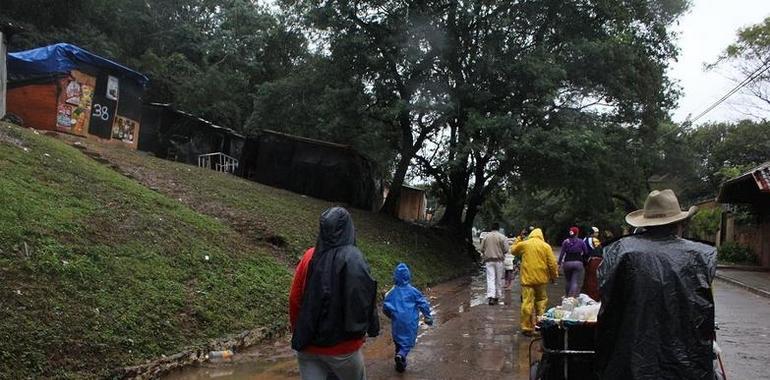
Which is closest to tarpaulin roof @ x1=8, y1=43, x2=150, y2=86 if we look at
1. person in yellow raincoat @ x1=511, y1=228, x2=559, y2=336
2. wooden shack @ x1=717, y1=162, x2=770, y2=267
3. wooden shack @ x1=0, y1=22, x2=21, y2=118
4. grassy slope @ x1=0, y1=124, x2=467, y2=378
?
wooden shack @ x1=0, y1=22, x2=21, y2=118

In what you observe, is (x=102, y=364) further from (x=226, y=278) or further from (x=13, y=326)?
(x=226, y=278)

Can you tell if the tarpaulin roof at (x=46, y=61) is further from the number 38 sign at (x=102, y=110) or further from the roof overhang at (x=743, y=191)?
the roof overhang at (x=743, y=191)

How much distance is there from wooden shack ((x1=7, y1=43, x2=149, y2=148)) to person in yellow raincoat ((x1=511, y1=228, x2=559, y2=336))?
14.9m

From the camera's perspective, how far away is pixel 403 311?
694 cm

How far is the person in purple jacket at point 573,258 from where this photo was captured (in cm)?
1073

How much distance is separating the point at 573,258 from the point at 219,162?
21.1 m

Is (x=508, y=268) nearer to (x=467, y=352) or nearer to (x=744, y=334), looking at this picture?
(x=744, y=334)

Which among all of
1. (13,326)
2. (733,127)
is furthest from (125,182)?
(733,127)

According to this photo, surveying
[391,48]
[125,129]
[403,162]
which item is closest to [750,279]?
[403,162]

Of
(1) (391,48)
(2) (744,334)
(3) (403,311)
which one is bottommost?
(2) (744,334)

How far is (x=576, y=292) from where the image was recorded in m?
11.1

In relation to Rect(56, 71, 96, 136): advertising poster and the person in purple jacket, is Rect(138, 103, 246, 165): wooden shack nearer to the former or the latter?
Rect(56, 71, 96, 136): advertising poster

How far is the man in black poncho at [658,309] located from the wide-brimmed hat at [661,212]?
4 cm

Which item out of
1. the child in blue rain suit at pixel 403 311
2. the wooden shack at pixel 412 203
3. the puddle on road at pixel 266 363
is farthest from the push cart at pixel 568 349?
the wooden shack at pixel 412 203
